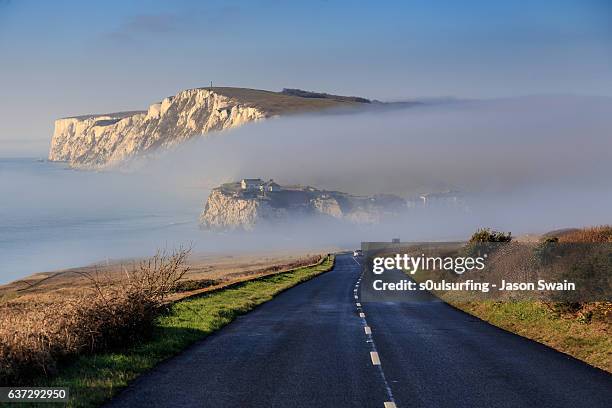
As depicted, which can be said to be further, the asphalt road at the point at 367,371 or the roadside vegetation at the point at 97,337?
the roadside vegetation at the point at 97,337

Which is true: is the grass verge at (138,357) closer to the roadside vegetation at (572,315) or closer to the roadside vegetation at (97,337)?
the roadside vegetation at (97,337)

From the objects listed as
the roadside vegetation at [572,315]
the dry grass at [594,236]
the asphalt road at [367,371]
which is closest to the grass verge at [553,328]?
the roadside vegetation at [572,315]

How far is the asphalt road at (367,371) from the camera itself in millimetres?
9992

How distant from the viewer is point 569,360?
45.3 feet

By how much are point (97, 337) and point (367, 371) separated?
601 centimetres

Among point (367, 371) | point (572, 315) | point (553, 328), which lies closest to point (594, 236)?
point (572, 315)

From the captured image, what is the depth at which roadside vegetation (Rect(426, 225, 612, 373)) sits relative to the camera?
1518cm

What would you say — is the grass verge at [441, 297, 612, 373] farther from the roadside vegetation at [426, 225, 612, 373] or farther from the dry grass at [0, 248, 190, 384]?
the dry grass at [0, 248, 190, 384]

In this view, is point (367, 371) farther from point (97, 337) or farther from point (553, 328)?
point (553, 328)

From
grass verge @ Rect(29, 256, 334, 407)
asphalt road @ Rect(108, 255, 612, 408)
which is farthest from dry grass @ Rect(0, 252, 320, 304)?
asphalt road @ Rect(108, 255, 612, 408)

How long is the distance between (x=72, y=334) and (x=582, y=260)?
46.0ft

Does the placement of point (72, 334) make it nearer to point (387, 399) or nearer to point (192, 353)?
point (192, 353)

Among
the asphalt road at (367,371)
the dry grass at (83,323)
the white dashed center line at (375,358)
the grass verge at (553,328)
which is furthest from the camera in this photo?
the grass verge at (553,328)

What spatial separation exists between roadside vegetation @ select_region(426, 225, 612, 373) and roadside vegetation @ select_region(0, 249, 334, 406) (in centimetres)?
918
